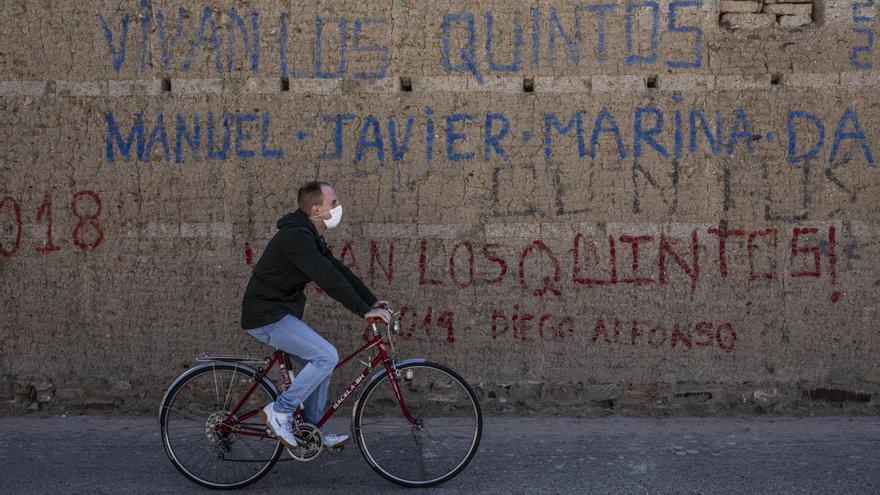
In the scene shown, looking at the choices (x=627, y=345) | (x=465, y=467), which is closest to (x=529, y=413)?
(x=627, y=345)

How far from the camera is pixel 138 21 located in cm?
581

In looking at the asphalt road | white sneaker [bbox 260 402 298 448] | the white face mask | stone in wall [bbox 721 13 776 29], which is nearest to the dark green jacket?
the white face mask

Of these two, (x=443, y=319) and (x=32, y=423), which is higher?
(x=443, y=319)

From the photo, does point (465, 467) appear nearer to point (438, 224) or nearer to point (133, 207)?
point (438, 224)

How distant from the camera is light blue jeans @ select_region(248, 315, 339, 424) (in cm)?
408

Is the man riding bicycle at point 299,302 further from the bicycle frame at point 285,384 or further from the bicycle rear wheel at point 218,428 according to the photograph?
the bicycle rear wheel at point 218,428

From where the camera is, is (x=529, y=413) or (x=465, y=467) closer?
(x=465, y=467)

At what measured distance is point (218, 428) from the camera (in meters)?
4.29

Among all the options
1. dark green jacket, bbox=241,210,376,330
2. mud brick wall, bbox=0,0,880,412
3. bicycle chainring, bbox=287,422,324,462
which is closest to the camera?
dark green jacket, bbox=241,210,376,330

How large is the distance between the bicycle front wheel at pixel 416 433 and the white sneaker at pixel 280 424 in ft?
1.19

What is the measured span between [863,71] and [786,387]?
8.01 ft

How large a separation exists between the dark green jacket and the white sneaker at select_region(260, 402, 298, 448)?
48cm

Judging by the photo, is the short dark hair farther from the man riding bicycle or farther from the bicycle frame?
the bicycle frame

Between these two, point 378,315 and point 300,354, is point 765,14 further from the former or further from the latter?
point 300,354
